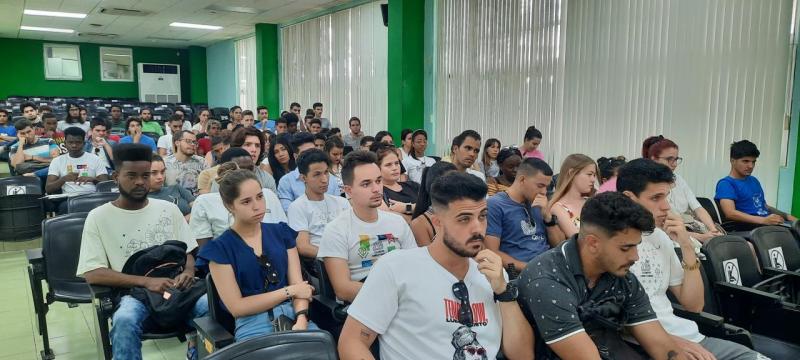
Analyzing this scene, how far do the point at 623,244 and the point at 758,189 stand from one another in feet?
11.2

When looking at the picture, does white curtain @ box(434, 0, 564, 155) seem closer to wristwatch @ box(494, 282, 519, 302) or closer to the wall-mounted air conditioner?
wristwatch @ box(494, 282, 519, 302)

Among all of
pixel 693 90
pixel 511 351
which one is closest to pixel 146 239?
pixel 511 351

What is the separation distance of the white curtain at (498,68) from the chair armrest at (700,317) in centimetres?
449

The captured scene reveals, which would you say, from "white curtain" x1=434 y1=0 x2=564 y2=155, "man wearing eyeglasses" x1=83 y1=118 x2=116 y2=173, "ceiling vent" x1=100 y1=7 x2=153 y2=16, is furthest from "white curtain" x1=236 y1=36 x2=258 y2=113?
"man wearing eyeglasses" x1=83 y1=118 x2=116 y2=173

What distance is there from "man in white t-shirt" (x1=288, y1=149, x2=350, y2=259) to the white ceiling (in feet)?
24.6

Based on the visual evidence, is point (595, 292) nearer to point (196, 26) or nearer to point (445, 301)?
point (445, 301)

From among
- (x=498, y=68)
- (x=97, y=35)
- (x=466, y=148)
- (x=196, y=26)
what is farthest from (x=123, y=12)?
(x=466, y=148)

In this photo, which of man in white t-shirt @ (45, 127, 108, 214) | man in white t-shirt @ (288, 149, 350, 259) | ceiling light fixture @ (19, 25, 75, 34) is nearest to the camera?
man in white t-shirt @ (288, 149, 350, 259)

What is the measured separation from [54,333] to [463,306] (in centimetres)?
322

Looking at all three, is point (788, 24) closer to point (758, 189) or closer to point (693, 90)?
point (693, 90)

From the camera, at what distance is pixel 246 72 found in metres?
15.6

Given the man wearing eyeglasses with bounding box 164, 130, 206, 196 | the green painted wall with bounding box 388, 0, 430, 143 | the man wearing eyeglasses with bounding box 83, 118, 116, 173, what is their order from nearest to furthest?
1. the man wearing eyeglasses with bounding box 164, 130, 206, 196
2. the man wearing eyeglasses with bounding box 83, 118, 116, 173
3. the green painted wall with bounding box 388, 0, 430, 143

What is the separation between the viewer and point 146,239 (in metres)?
2.93

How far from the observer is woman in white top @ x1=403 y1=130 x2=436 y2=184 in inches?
245
